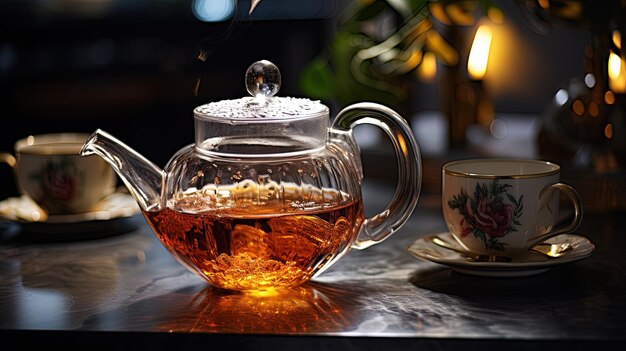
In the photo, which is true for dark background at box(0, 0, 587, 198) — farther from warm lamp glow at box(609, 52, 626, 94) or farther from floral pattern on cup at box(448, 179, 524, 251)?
floral pattern on cup at box(448, 179, 524, 251)

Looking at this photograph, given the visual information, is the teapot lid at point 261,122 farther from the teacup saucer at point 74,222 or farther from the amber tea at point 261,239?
the teacup saucer at point 74,222

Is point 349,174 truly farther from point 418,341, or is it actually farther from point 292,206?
point 418,341

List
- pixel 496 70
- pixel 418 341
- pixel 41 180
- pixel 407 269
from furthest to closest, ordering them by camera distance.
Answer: pixel 496 70, pixel 41 180, pixel 407 269, pixel 418 341

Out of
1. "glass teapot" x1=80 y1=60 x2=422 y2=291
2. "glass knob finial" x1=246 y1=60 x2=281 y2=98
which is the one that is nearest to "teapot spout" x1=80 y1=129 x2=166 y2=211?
"glass teapot" x1=80 y1=60 x2=422 y2=291

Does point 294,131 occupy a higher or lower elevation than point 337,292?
higher

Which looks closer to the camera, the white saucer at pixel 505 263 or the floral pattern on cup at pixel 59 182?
the white saucer at pixel 505 263

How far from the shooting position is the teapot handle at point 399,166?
38.3 inches

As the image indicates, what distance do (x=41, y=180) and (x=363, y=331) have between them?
1.86ft

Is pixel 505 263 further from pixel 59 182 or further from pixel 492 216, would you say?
pixel 59 182

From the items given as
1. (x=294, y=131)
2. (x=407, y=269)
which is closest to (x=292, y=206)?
(x=294, y=131)

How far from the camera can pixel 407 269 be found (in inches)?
41.0

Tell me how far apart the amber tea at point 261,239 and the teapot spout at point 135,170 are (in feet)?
0.11

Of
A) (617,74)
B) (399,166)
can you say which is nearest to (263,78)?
(399,166)

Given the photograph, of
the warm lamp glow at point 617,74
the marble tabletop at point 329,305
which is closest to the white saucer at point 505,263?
the marble tabletop at point 329,305
